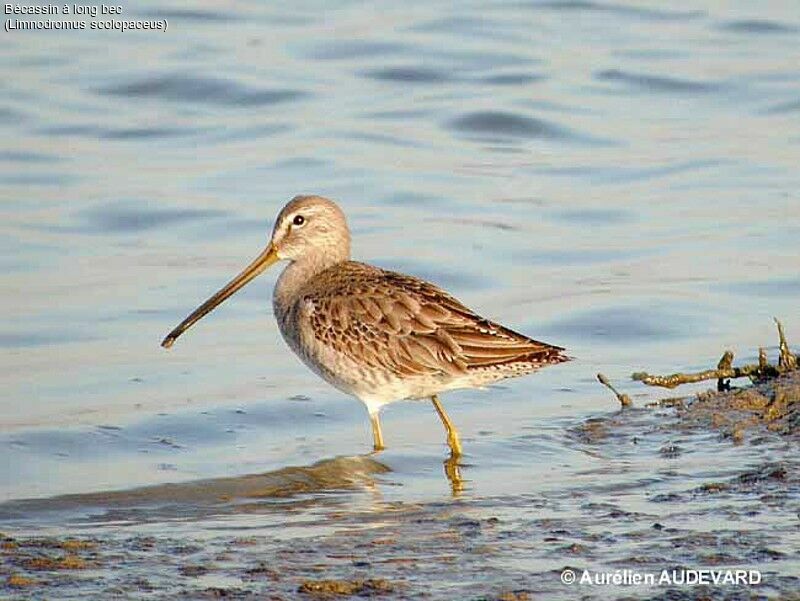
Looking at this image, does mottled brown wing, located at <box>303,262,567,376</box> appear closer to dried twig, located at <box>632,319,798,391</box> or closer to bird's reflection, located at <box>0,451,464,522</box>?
bird's reflection, located at <box>0,451,464,522</box>

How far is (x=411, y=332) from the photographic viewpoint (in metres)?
7.40

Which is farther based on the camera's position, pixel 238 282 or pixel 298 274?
pixel 238 282

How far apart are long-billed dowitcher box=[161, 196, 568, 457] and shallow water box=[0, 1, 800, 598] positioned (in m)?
0.29

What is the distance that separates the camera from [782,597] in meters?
5.00

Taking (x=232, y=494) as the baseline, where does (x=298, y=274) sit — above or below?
above

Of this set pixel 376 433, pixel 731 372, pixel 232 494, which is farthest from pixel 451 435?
pixel 731 372

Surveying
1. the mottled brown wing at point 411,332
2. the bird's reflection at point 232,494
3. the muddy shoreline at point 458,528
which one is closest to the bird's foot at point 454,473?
the bird's reflection at point 232,494

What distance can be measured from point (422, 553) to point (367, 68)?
31.0ft

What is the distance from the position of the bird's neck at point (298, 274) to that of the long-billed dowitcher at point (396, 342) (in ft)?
0.28

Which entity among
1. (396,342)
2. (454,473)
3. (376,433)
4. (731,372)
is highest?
(396,342)

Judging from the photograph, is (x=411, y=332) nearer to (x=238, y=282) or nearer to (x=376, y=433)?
(x=376, y=433)

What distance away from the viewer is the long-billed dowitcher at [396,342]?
7.32 m

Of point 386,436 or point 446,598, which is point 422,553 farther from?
point 386,436

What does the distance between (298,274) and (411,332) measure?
0.79m
